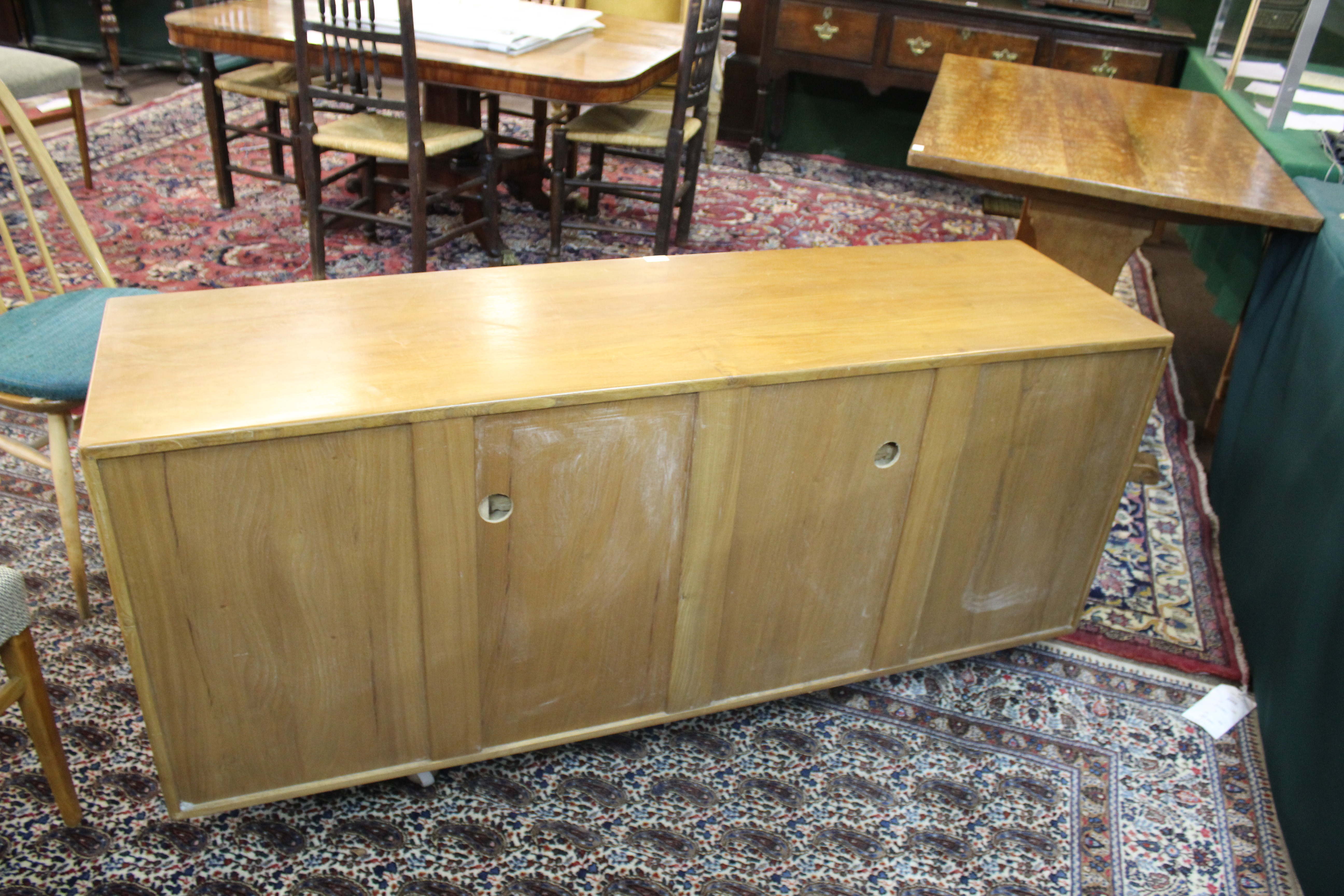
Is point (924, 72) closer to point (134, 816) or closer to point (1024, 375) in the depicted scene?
point (1024, 375)

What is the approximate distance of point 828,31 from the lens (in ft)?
14.4

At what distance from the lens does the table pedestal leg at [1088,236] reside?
7.34 ft

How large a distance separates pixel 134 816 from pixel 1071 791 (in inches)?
58.7

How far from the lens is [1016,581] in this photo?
184 centimetres

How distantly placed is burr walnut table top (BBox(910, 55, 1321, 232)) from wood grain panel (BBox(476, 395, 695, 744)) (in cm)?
110

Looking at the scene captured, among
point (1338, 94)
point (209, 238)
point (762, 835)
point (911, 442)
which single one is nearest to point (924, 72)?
point (1338, 94)

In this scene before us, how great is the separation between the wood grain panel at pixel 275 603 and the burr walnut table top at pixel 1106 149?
1.42 m

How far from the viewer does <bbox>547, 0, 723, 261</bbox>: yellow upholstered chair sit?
325 centimetres

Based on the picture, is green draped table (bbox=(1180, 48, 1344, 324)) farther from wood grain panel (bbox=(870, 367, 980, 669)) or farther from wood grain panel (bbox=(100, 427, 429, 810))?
wood grain panel (bbox=(100, 427, 429, 810))

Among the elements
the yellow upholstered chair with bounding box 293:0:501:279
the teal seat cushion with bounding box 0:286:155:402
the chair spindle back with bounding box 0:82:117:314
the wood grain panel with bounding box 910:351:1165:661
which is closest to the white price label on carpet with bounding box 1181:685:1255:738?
the wood grain panel with bounding box 910:351:1165:661

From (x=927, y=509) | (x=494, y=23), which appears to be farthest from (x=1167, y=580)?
(x=494, y=23)

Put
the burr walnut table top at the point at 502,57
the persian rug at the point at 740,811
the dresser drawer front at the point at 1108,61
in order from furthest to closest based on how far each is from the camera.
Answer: the dresser drawer front at the point at 1108,61 < the burr walnut table top at the point at 502,57 < the persian rug at the point at 740,811

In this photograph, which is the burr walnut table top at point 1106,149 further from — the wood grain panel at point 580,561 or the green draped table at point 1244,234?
the wood grain panel at point 580,561

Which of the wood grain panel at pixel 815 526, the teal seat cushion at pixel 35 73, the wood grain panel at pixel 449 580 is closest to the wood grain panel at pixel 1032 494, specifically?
the wood grain panel at pixel 815 526
